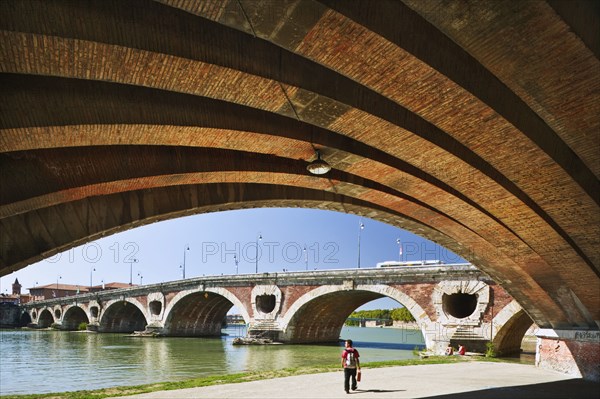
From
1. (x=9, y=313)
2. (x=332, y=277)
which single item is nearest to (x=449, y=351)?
(x=332, y=277)

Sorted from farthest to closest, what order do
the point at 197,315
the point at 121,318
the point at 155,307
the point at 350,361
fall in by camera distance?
the point at 121,318 → the point at 197,315 → the point at 155,307 → the point at 350,361

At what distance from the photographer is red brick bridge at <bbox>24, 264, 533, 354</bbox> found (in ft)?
83.1

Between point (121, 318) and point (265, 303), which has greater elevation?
point (265, 303)

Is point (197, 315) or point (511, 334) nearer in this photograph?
point (511, 334)

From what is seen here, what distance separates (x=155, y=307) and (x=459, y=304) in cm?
3100

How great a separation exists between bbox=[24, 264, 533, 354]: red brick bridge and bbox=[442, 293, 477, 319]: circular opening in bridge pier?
59mm


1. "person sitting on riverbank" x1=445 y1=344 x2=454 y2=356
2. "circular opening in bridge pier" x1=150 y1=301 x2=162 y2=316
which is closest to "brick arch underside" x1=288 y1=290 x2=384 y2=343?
"person sitting on riverbank" x1=445 y1=344 x2=454 y2=356

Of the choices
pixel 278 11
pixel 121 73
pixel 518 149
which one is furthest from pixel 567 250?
pixel 121 73

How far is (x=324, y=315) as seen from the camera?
3884 centimetres

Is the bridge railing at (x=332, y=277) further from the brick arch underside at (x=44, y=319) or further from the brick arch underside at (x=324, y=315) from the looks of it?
the brick arch underside at (x=44, y=319)

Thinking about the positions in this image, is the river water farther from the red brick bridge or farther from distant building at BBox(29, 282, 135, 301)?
distant building at BBox(29, 282, 135, 301)

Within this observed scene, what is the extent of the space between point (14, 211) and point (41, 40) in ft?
Result: 14.6

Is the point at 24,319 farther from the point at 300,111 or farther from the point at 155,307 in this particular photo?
the point at 300,111

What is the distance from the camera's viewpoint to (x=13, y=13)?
4766 mm
